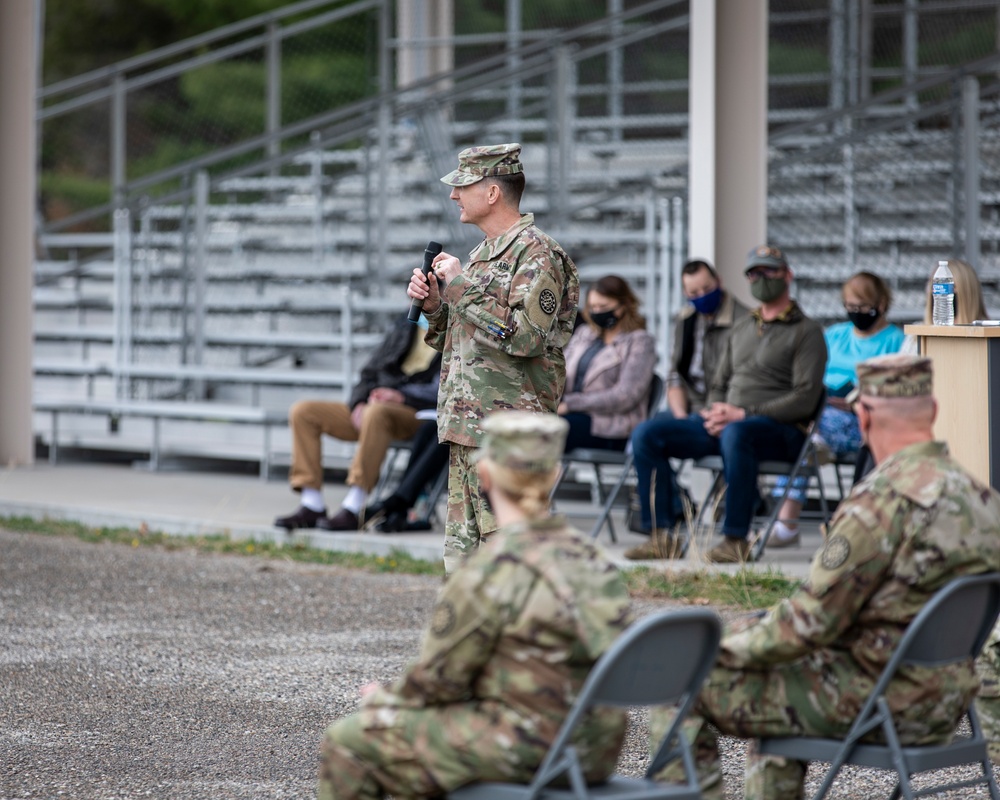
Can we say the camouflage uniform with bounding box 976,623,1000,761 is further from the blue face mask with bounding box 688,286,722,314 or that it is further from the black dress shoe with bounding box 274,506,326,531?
the black dress shoe with bounding box 274,506,326,531

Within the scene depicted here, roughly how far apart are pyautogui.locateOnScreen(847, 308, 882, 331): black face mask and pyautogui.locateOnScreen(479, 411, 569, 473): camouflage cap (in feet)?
18.5

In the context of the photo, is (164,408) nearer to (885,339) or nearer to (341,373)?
(341,373)

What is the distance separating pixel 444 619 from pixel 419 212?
1234 cm

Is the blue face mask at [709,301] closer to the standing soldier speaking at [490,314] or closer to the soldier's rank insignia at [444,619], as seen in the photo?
the standing soldier speaking at [490,314]

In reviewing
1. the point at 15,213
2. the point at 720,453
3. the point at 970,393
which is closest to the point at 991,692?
the point at 970,393

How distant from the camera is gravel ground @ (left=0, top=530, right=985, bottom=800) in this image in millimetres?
4797

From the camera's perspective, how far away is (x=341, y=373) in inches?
478

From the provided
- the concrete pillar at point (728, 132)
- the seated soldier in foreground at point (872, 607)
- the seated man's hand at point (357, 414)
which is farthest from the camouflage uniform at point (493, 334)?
the concrete pillar at point (728, 132)

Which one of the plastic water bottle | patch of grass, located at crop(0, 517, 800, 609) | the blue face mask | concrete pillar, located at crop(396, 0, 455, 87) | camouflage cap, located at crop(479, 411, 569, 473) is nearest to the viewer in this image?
camouflage cap, located at crop(479, 411, 569, 473)

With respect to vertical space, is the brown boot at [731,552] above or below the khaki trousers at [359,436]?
below

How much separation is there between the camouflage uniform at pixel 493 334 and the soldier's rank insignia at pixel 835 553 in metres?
1.78

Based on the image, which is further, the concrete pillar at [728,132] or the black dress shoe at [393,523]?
the concrete pillar at [728,132]

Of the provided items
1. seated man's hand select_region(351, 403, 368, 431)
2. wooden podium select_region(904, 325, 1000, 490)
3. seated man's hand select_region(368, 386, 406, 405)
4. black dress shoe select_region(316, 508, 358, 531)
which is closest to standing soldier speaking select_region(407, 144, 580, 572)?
wooden podium select_region(904, 325, 1000, 490)

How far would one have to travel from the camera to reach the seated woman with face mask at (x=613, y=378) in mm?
8992
